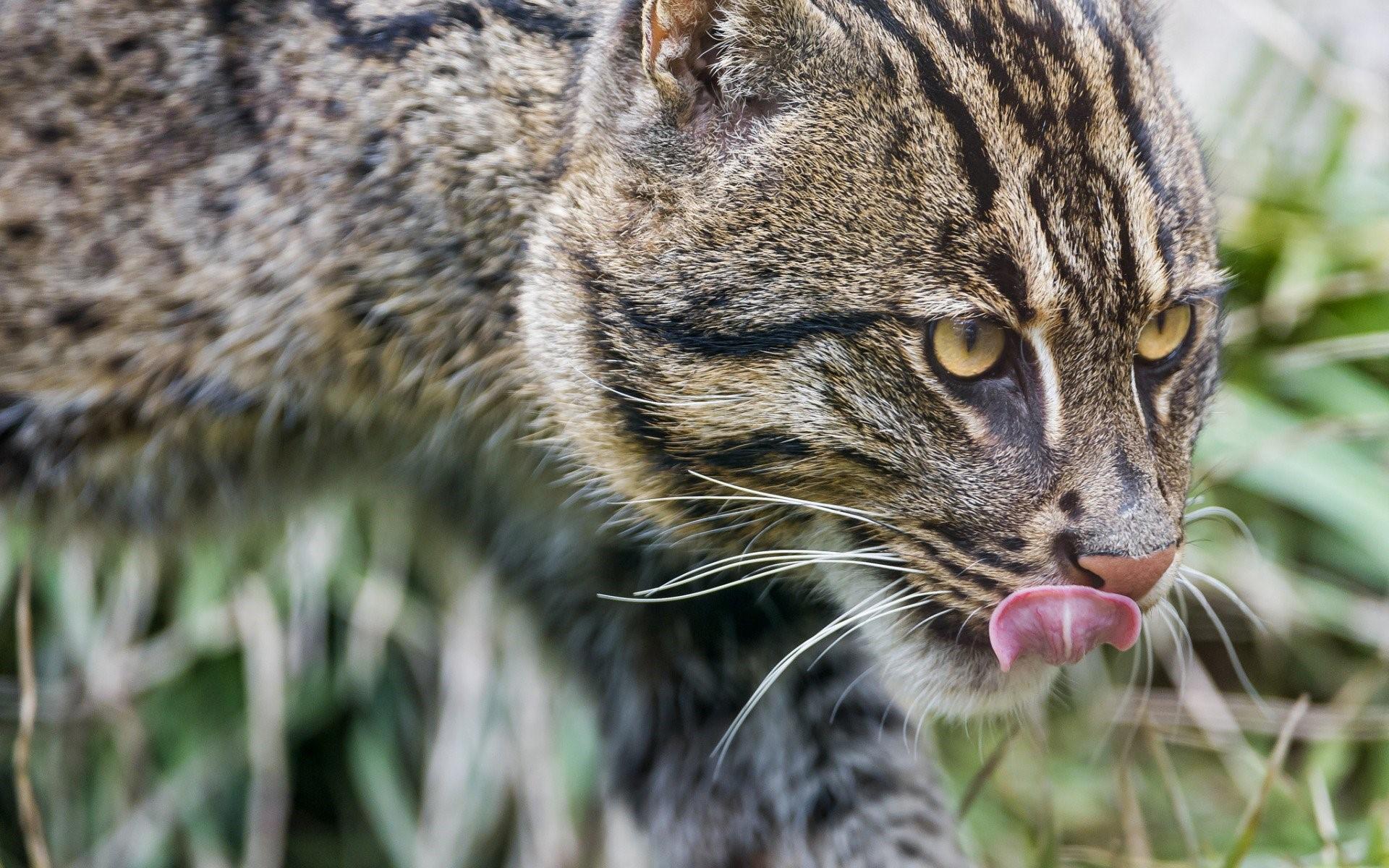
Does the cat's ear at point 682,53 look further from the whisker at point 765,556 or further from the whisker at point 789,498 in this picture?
the whisker at point 765,556

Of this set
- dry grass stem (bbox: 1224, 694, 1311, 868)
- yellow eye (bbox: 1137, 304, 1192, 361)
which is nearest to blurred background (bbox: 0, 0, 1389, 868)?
dry grass stem (bbox: 1224, 694, 1311, 868)

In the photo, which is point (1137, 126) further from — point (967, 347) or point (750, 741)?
point (750, 741)

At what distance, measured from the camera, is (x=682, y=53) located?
210cm

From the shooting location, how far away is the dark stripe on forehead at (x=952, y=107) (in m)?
1.98

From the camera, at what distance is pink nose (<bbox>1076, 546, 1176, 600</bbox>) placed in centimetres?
191

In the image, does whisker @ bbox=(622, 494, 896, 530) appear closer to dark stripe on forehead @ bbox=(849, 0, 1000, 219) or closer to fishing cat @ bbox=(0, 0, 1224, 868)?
fishing cat @ bbox=(0, 0, 1224, 868)

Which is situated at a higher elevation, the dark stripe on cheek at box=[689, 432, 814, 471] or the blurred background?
the dark stripe on cheek at box=[689, 432, 814, 471]

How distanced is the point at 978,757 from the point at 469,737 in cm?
127

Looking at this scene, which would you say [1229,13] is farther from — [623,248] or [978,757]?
[623,248]

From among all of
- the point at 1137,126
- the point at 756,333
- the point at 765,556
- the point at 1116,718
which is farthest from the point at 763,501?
the point at 1116,718

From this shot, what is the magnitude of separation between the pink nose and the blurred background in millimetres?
1552

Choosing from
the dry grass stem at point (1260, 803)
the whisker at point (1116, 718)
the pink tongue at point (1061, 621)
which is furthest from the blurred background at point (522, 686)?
the pink tongue at point (1061, 621)

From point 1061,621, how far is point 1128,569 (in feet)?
0.36

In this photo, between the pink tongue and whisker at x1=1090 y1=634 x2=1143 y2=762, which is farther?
whisker at x1=1090 y1=634 x2=1143 y2=762
